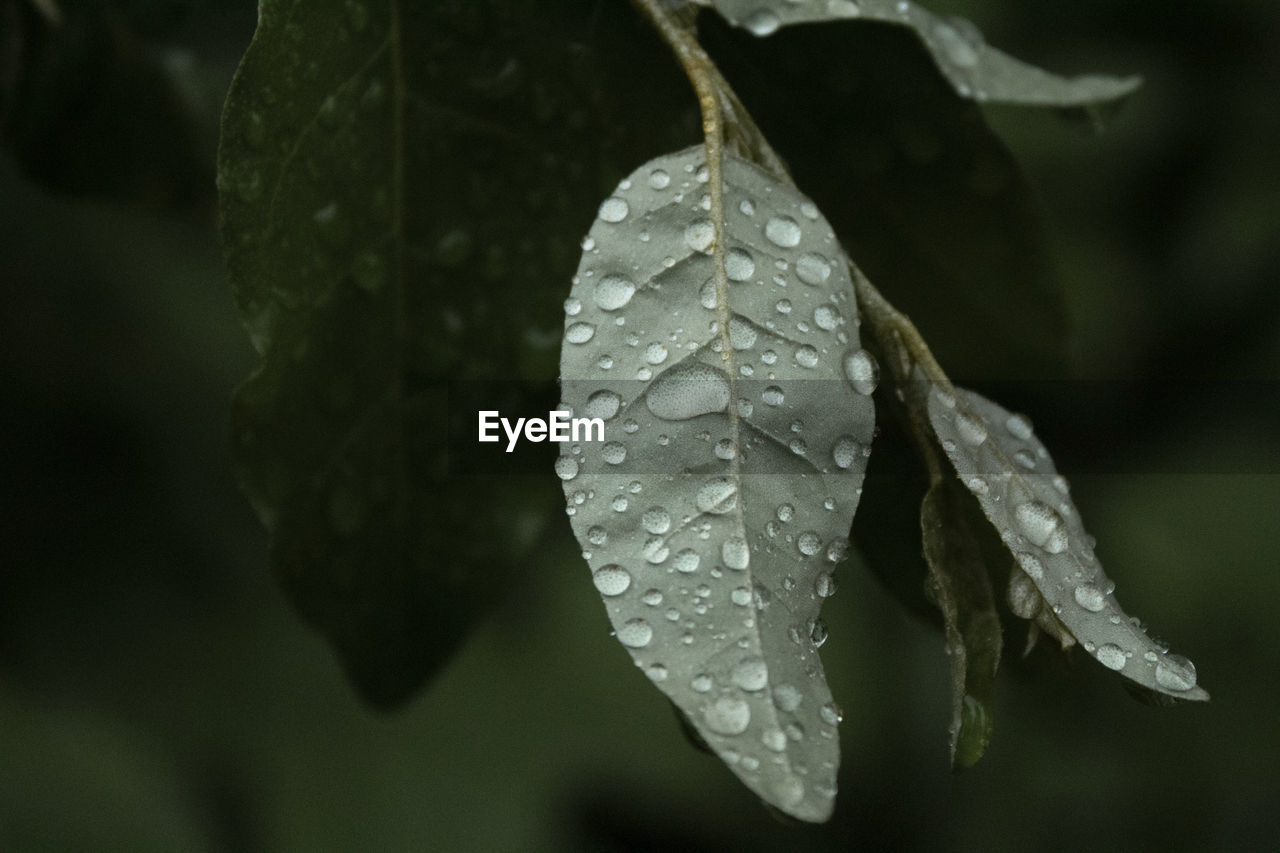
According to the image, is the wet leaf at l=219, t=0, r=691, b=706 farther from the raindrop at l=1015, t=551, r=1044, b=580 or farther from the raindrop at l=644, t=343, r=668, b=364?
the raindrop at l=1015, t=551, r=1044, b=580

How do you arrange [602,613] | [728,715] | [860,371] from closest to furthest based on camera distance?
[728,715]
[860,371]
[602,613]

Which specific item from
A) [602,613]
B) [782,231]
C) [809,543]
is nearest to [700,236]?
[782,231]

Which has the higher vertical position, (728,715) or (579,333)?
(579,333)

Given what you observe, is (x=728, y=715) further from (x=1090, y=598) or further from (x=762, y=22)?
(x=762, y=22)

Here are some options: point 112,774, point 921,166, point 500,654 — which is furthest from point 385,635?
point 500,654

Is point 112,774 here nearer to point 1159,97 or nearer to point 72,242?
point 72,242

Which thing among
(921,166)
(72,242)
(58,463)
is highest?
(921,166)

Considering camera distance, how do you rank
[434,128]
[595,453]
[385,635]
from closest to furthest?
[595,453] → [434,128] → [385,635]
